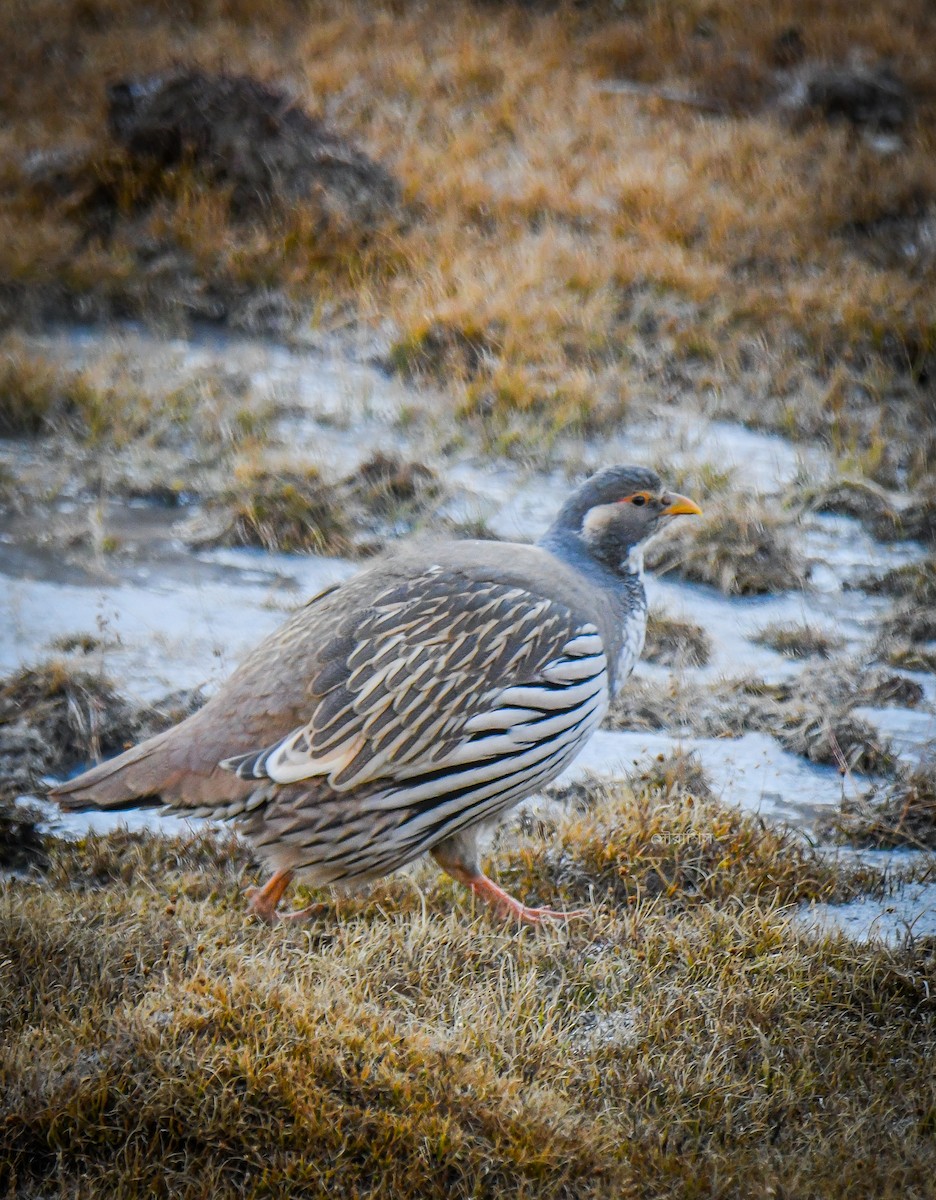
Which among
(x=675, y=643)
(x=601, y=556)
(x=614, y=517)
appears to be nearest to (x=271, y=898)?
(x=601, y=556)

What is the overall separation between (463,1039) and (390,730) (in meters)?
0.99

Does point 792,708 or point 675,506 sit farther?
point 792,708

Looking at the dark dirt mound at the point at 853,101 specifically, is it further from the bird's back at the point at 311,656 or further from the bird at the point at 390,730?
the bird at the point at 390,730

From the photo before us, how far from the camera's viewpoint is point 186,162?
33.1 ft

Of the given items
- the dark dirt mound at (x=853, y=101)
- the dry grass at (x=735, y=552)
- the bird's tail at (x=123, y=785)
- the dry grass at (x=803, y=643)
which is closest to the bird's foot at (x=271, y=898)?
the bird's tail at (x=123, y=785)

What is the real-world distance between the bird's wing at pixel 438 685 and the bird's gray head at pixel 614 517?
2.05 ft

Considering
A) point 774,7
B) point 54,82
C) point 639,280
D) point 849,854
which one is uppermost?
point 774,7

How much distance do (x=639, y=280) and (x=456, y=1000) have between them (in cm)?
677

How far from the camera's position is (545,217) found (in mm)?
10211

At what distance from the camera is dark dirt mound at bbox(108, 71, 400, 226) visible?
9984 millimetres

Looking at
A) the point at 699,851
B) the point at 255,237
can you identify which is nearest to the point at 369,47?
the point at 255,237

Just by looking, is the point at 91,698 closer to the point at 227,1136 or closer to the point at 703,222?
the point at 227,1136

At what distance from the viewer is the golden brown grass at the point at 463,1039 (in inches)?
130

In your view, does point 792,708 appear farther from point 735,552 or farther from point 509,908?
point 509,908
